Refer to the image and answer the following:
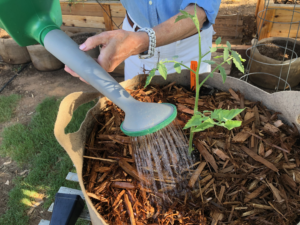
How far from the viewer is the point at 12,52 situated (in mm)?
3441

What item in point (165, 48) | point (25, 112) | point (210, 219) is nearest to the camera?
point (210, 219)

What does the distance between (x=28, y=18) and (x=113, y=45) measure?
300mm

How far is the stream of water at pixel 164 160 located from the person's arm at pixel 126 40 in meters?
0.34

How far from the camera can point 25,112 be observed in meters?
2.68

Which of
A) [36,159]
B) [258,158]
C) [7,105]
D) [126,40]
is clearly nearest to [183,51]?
[126,40]

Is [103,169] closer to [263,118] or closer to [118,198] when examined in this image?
[118,198]

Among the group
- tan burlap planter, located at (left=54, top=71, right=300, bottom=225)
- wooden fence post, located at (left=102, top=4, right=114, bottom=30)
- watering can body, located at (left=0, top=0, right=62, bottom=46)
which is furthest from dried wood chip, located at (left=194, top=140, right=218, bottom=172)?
wooden fence post, located at (left=102, top=4, right=114, bottom=30)

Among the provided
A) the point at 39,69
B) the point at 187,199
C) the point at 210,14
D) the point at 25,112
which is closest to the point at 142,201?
the point at 187,199

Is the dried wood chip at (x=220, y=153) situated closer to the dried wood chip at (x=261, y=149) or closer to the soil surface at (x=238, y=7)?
the dried wood chip at (x=261, y=149)

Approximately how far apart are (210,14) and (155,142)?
67 cm

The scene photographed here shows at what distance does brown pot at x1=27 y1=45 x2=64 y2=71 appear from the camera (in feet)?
10.5

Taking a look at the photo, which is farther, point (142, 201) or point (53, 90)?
point (53, 90)

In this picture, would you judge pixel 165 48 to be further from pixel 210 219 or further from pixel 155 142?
pixel 210 219

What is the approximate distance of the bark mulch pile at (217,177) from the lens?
83 cm
